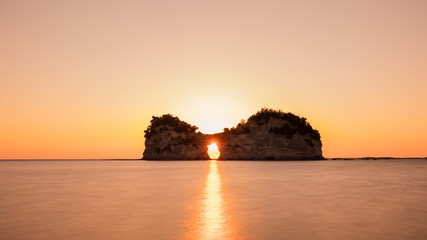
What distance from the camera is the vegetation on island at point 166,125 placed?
6147 inches

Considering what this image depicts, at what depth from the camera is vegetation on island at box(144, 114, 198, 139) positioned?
156125 millimetres

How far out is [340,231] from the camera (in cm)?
1095

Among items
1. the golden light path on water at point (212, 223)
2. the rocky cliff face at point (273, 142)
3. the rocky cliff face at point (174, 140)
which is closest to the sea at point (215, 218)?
the golden light path on water at point (212, 223)

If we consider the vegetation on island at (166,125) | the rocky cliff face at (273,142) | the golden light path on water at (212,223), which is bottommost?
the golden light path on water at (212,223)

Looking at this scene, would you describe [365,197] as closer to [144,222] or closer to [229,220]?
[229,220]

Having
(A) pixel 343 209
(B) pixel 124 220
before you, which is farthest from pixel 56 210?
(A) pixel 343 209

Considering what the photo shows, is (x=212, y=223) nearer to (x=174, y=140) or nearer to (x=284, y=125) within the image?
(x=284, y=125)

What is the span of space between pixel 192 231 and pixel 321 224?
4573 millimetres

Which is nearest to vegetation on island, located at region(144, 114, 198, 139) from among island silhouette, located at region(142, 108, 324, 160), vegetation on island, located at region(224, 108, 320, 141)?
island silhouette, located at region(142, 108, 324, 160)

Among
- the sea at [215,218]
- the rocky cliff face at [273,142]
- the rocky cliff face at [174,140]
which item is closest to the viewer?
the sea at [215,218]

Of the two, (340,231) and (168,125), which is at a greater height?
(168,125)

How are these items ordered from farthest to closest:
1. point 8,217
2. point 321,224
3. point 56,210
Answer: point 56,210 < point 8,217 < point 321,224

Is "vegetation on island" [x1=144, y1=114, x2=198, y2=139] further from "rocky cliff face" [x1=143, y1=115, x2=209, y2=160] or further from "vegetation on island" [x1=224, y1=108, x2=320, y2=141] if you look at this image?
"vegetation on island" [x1=224, y1=108, x2=320, y2=141]

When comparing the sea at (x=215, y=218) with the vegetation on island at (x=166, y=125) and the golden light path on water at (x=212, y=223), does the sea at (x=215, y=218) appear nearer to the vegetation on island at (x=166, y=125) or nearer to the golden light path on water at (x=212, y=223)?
the golden light path on water at (x=212, y=223)
